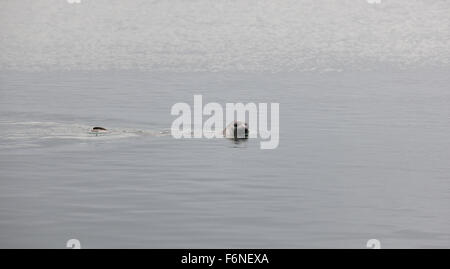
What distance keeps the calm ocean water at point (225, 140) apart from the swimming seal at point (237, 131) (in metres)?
1.25

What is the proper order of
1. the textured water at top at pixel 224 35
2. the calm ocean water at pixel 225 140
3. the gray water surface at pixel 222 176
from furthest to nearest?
the textured water at top at pixel 224 35, the calm ocean water at pixel 225 140, the gray water surface at pixel 222 176

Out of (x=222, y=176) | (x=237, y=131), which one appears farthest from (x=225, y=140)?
(x=222, y=176)

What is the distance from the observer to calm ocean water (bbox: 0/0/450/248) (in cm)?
2084

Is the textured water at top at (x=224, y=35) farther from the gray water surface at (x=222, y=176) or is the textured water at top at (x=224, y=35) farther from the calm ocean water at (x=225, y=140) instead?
the gray water surface at (x=222, y=176)

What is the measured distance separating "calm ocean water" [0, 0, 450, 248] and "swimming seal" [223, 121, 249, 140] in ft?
4.10

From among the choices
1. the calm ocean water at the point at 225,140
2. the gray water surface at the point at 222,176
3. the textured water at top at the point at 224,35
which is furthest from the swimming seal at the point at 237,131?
A: the textured water at top at the point at 224,35

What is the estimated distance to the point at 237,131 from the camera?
3525cm

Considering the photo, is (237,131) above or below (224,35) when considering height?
below

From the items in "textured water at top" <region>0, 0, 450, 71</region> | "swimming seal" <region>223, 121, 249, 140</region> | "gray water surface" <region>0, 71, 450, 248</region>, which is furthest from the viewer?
"textured water at top" <region>0, 0, 450, 71</region>

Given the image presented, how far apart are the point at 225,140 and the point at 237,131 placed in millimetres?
670

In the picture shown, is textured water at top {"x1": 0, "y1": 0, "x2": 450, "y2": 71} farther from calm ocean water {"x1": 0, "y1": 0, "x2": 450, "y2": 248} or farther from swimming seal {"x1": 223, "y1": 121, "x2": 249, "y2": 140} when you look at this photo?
swimming seal {"x1": 223, "y1": 121, "x2": 249, "y2": 140}

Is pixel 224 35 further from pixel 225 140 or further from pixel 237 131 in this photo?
pixel 225 140

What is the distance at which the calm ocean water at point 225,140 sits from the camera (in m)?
20.8

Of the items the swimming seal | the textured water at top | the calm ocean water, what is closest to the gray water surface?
the calm ocean water
